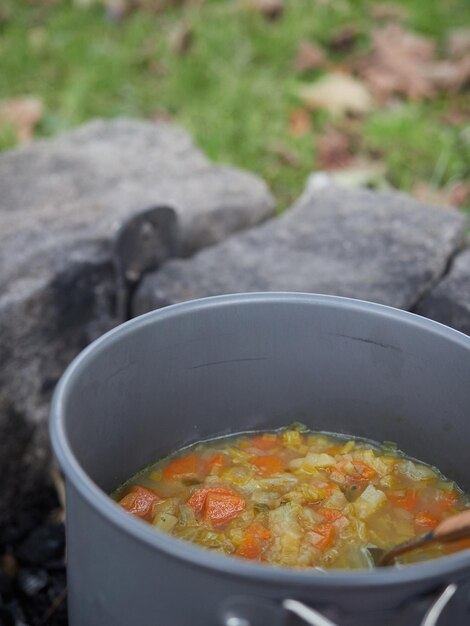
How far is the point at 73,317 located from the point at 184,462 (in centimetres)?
76

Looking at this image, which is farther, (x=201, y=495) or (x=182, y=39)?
(x=182, y=39)

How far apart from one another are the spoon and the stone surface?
1132 mm

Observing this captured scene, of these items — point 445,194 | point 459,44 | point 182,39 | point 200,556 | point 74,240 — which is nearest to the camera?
point 200,556

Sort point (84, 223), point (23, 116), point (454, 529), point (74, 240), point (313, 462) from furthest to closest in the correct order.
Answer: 1. point (23, 116)
2. point (84, 223)
3. point (74, 240)
4. point (313, 462)
5. point (454, 529)

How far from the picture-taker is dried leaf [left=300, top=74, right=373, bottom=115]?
13.7 feet

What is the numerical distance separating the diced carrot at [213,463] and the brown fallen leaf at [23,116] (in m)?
2.62

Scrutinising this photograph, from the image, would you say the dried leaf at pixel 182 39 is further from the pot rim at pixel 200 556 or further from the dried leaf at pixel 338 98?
the pot rim at pixel 200 556

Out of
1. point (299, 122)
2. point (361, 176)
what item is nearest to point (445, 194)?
point (361, 176)

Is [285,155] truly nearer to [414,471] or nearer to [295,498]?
[414,471]

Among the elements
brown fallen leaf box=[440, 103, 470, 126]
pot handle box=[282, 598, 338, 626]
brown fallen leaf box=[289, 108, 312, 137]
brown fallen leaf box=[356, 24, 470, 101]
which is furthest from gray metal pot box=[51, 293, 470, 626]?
brown fallen leaf box=[356, 24, 470, 101]

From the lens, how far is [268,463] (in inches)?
67.1

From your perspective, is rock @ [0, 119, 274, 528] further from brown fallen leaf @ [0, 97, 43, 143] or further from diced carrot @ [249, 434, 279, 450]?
brown fallen leaf @ [0, 97, 43, 143]

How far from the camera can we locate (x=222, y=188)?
113 inches

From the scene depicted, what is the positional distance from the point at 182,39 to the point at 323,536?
3669 millimetres
